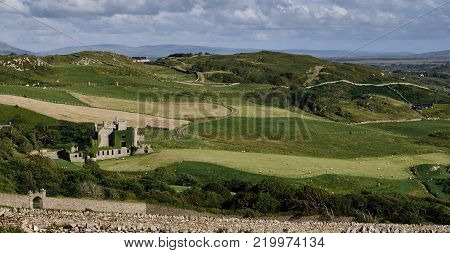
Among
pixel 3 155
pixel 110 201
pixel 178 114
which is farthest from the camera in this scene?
pixel 178 114

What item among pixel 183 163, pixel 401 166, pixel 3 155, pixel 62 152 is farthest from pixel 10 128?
pixel 401 166

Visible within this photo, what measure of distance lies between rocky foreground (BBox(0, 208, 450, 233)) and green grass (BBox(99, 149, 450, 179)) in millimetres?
30385

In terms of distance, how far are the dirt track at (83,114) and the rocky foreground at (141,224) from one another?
53.0 meters

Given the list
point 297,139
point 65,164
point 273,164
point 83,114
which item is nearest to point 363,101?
point 297,139

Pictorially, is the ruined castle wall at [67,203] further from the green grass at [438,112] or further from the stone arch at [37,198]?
the green grass at [438,112]

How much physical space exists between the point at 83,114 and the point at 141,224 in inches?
2470

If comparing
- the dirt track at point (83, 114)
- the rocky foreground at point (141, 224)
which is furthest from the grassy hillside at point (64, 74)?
the rocky foreground at point (141, 224)

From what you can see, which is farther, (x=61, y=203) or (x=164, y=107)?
(x=164, y=107)

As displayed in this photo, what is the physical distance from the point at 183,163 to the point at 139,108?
41211 mm

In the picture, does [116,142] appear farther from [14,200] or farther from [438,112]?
[438,112]

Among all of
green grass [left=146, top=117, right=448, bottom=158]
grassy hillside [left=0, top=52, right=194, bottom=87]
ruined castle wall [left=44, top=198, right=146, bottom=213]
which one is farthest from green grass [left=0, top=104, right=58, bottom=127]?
ruined castle wall [left=44, top=198, right=146, bottom=213]

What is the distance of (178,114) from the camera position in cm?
9850

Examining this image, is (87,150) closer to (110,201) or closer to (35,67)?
(110,201)

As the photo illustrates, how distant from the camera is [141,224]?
2688 centimetres
